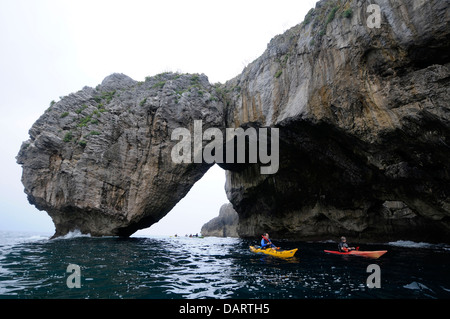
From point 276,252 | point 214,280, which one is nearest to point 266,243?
point 276,252

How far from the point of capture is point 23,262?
11766 millimetres

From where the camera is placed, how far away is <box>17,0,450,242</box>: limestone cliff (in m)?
13.4

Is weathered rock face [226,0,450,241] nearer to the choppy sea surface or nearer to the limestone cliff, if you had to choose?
the limestone cliff

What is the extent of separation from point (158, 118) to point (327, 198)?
19528 millimetres

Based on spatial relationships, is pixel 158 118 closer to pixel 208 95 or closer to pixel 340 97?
pixel 208 95

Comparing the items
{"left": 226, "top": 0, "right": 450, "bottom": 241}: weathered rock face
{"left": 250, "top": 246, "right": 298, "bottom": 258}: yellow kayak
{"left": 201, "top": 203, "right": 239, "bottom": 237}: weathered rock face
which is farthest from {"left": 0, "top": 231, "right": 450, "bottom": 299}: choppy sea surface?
{"left": 201, "top": 203, "right": 239, "bottom": 237}: weathered rock face

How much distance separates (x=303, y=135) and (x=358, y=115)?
4828mm

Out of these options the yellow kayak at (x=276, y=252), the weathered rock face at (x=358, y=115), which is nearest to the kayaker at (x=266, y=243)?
the yellow kayak at (x=276, y=252)

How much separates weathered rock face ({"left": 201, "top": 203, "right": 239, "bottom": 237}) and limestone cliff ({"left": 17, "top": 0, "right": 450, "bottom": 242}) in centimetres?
2801

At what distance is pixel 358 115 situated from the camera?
51.5 feet

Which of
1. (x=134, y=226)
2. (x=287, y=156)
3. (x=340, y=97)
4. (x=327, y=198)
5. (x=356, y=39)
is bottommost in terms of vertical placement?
(x=134, y=226)

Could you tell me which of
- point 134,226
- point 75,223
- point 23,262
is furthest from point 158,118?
point 23,262

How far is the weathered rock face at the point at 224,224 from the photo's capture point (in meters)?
63.7
